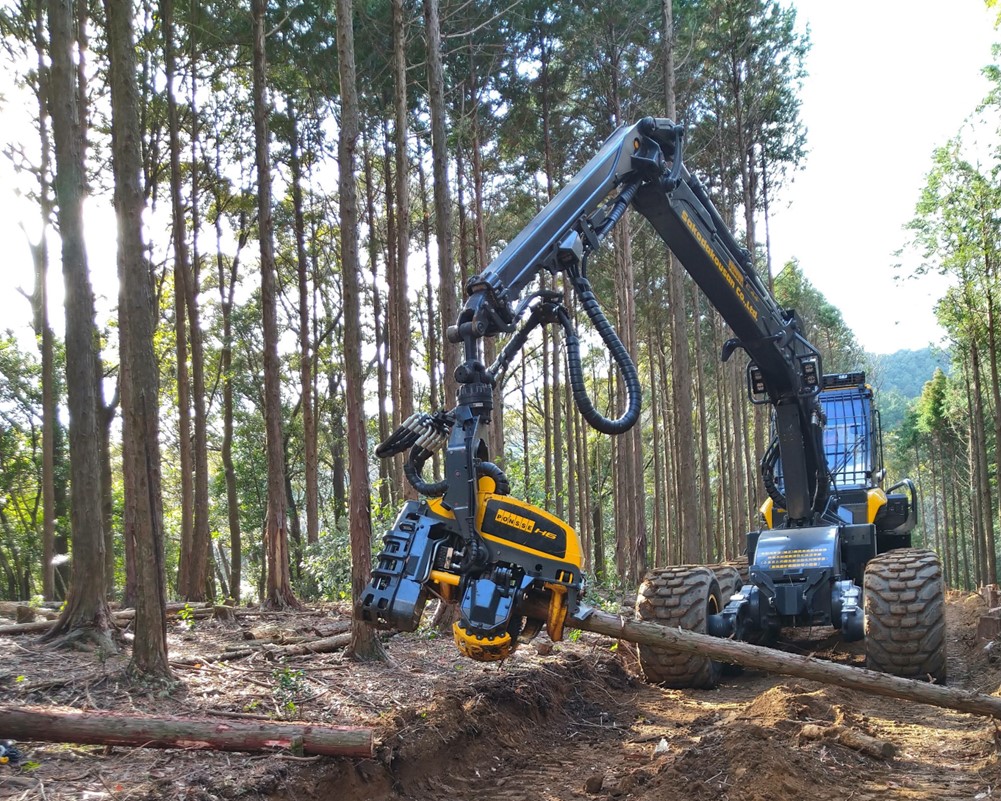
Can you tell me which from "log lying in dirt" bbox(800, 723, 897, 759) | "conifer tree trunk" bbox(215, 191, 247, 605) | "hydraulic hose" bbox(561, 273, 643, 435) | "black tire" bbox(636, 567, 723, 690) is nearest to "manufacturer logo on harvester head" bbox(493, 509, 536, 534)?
"hydraulic hose" bbox(561, 273, 643, 435)

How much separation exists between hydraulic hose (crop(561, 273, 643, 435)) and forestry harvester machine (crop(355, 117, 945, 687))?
0.04ft

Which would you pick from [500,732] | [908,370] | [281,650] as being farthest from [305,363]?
[908,370]

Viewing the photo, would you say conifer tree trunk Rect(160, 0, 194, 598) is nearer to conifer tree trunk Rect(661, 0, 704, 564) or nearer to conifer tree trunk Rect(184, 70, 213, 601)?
conifer tree trunk Rect(184, 70, 213, 601)

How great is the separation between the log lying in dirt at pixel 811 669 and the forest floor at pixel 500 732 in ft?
1.03

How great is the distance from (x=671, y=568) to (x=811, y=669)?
9.48 feet

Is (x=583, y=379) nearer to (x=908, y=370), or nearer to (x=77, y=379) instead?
(x=77, y=379)

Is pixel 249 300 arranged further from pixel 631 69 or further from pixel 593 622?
pixel 593 622

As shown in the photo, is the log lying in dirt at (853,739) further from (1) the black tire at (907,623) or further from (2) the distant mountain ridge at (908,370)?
(2) the distant mountain ridge at (908,370)

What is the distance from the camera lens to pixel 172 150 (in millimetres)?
15352

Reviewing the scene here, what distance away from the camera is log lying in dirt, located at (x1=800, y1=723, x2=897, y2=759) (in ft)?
17.0

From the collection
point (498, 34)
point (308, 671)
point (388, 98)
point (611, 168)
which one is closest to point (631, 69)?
point (498, 34)

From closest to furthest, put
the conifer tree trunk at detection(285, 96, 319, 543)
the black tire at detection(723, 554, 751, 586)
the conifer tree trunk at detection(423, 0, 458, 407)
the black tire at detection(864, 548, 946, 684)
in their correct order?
the black tire at detection(864, 548, 946, 684)
the black tire at detection(723, 554, 751, 586)
the conifer tree trunk at detection(423, 0, 458, 407)
the conifer tree trunk at detection(285, 96, 319, 543)

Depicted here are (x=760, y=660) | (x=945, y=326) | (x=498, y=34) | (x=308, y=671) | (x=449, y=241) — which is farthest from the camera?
(x=945, y=326)

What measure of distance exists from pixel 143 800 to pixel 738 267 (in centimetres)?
641
